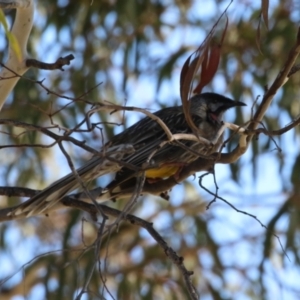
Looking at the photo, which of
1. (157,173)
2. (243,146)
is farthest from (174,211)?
(243,146)

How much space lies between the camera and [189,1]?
589 cm

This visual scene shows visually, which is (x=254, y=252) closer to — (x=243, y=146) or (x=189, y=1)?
(x=189, y=1)

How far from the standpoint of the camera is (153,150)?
7.97 feet

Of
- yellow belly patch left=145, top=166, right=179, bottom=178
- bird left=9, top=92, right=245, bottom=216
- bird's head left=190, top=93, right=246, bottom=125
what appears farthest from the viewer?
bird's head left=190, top=93, right=246, bottom=125

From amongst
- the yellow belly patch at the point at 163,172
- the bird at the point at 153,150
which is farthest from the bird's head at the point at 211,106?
the yellow belly patch at the point at 163,172

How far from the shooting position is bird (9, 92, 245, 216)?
8.79 ft

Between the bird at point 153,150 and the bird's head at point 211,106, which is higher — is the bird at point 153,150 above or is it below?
below

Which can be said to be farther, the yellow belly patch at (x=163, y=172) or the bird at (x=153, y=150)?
the yellow belly patch at (x=163, y=172)

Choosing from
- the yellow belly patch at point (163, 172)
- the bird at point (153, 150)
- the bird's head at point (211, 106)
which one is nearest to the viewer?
the bird at point (153, 150)

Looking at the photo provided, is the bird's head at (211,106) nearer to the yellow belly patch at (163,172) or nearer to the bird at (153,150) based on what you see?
the bird at (153,150)

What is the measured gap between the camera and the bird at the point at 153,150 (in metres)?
2.68

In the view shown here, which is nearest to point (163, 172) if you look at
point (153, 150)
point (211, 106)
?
point (211, 106)

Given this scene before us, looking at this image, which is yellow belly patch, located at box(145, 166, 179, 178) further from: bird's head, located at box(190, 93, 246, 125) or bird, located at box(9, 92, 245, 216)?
bird's head, located at box(190, 93, 246, 125)

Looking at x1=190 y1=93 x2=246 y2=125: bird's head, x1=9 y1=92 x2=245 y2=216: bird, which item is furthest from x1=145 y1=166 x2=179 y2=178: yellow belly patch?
x1=190 y1=93 x2=246 y2=125: bird's head
